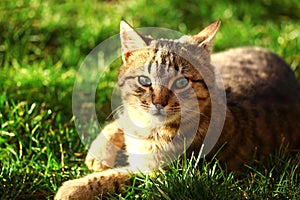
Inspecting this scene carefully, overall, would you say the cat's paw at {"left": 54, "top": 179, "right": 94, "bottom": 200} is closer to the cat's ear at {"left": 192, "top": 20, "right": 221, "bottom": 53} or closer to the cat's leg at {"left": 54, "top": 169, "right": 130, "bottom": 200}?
the cat's leg at {"left": 54, "top": 169, "right": 130, "bottom": 200}

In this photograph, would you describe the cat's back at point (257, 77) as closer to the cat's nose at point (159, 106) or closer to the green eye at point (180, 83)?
the green eye at point (180, 83)

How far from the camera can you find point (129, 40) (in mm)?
3213

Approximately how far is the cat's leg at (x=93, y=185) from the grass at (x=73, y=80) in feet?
0.27

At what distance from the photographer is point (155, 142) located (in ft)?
10.3

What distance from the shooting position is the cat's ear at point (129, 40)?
3.16 m

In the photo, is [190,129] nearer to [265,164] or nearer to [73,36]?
[265,164]

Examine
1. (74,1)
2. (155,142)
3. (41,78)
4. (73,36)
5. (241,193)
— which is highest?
(74,1)

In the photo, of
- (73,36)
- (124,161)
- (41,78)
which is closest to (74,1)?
(73,36)

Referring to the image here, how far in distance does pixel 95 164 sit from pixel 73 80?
1136 mm

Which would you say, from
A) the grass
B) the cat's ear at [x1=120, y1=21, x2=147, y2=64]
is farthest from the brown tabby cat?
the grass

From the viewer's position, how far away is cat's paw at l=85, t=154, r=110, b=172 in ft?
11.1

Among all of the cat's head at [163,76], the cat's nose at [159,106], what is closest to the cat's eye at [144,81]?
the cat's head at [163,76]

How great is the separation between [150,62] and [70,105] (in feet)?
3.99

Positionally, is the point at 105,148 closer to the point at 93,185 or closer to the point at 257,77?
the point at 93,185
